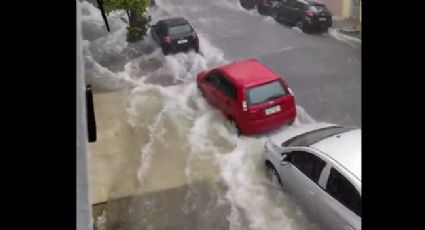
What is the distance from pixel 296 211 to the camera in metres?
3.79

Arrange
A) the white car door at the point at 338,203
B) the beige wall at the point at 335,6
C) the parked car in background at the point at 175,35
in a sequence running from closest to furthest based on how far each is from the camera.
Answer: the white car door at the point at 338,203 < the beige wall at the point at 335,6 < the parked car in background at the point at 175,35

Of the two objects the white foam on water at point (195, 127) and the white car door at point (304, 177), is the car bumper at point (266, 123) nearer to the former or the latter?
the white foam on water at point (195, 127)

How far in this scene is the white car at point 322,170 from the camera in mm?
3244

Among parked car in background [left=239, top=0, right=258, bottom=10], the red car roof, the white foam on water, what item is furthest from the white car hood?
parked car in background [left=239, top=0, right=258, bottom=10]

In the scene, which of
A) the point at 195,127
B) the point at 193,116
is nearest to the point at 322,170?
the point at 195,127

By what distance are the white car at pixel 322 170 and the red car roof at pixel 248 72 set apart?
0.57m

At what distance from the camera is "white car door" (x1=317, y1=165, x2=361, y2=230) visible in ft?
10.4

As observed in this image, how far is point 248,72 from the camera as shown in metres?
4.74

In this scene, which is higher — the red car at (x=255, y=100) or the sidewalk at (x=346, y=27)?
the sidewalk at (x=346, y=27)

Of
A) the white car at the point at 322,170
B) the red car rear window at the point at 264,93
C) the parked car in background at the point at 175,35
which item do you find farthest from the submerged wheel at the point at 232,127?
the parked car in background at the point at 175,35

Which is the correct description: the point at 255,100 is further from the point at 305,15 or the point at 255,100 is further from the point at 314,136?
the point at 305,15

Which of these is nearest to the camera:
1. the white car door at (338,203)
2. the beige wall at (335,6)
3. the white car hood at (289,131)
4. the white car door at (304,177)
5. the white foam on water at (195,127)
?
the white car door at (338,203)

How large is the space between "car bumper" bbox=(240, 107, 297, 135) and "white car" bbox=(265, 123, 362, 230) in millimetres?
204
